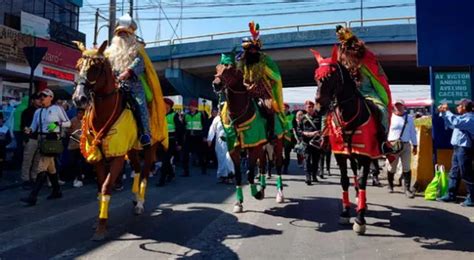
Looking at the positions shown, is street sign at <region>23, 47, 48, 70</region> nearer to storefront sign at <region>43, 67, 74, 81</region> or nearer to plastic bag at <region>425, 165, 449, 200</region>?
plastic bag at <region>425, 165, 449, 200</region>

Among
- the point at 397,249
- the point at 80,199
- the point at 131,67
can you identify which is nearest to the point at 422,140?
the point at 397,249

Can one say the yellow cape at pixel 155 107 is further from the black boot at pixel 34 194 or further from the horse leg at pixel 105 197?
the black boot at pixel 34 194

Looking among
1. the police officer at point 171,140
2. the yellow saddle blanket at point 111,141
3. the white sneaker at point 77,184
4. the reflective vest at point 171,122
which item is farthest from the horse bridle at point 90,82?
the reflective vest at point 171,122

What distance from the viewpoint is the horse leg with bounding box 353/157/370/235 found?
6.18 metres

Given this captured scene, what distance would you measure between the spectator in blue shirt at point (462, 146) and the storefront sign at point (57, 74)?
65.5 ft

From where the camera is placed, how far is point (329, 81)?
243 inches

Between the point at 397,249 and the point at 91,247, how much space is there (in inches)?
147

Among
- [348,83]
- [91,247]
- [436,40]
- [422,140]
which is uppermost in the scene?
[436,40]

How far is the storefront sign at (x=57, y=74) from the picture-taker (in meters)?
23.1

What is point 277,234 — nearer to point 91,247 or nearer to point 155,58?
point 91,247

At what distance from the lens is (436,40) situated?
32.1ft

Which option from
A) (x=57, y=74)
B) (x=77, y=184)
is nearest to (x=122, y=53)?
(x=77, y=184)

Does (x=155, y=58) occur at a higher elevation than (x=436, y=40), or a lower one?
higher

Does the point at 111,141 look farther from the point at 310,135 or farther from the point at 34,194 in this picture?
the point at 310,135
